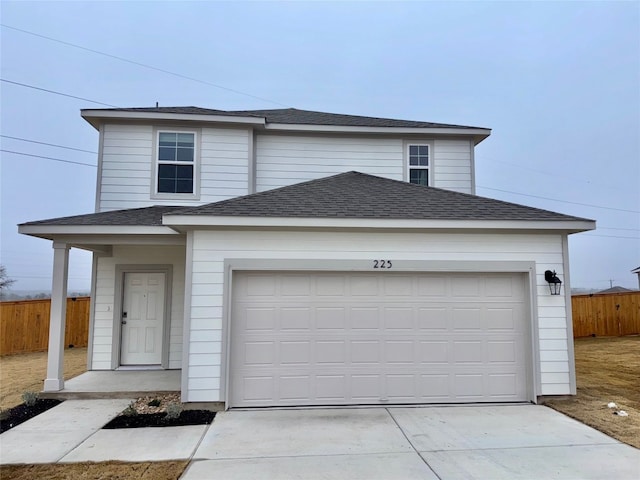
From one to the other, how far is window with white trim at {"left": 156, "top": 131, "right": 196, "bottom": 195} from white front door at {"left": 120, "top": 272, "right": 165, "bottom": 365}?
199 centimetres

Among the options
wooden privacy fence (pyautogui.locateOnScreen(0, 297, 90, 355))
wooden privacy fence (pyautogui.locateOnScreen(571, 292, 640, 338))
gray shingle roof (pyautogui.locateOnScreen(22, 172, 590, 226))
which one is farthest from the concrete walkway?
wooden privacy fence (pyautogui.locateOnScreen(571, 292, 640, 338))

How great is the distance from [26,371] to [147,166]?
5623 millimetres

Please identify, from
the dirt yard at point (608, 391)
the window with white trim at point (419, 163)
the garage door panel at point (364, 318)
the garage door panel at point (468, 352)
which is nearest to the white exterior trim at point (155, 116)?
the window with white trim at point (419, 163)

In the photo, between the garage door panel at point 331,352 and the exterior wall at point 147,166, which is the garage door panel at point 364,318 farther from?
the exterior wall at point 147,166

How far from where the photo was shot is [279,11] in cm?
1767

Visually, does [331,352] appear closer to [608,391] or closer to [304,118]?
[608,391]

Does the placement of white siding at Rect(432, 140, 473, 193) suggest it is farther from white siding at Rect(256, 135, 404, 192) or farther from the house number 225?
the house number 225

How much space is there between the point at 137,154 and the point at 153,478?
7014mm

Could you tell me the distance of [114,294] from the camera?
27.5ft

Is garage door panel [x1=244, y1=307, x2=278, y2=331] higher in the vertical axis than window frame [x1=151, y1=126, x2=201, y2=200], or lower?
lower

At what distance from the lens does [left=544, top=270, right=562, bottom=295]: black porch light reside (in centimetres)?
621

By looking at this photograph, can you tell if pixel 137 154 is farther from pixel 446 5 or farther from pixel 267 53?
pixel 267 53

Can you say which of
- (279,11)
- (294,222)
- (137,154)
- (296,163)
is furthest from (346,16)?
(294,222)

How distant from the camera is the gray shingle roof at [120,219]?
6700 millimetres
